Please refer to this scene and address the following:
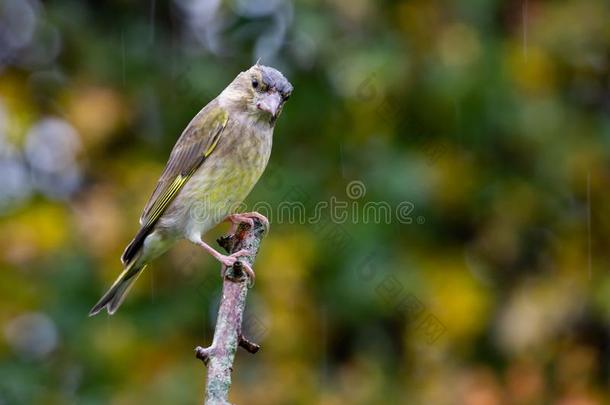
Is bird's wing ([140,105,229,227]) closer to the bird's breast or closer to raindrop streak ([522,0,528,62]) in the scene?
the bird's breast

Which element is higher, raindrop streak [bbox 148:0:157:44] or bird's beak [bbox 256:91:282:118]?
raindrop streak [bbox 148:0:157:44]

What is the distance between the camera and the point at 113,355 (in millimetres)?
5746

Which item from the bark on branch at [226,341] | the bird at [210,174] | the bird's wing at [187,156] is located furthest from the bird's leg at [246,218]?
the bark on branch at [226,341]

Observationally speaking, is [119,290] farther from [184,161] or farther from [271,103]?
[271,103]

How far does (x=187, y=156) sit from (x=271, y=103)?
1.79 ft

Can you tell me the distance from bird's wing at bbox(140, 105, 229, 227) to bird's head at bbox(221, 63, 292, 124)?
0.11 m

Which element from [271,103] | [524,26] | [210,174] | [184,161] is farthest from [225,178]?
[524,26]

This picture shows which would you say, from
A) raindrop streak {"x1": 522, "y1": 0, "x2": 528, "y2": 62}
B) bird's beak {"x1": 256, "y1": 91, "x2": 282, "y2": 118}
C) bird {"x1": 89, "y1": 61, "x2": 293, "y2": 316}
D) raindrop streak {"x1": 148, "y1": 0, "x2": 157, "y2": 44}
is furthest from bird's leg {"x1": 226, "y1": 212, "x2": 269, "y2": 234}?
raindrop streak {"x1": 522, "y1": 0, "x2": 528, "y2": 62}

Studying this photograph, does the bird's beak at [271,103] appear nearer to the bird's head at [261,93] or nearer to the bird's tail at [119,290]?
the bird's head at [261,93]

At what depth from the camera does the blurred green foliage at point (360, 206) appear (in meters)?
5.75

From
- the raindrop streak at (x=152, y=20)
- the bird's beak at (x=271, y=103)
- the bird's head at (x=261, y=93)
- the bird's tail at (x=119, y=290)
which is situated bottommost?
the bird's tail at (x=119, y=290)

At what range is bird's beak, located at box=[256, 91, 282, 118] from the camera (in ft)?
Result: 15.1

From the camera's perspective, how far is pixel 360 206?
5734mm

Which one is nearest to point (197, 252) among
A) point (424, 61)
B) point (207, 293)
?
point (207, 293)
